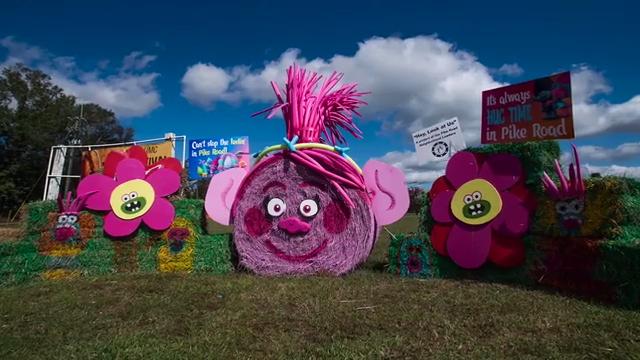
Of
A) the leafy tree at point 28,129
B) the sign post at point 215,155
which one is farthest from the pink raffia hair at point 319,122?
the leafy tree at point 28,129

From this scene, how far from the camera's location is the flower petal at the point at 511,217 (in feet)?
20.6

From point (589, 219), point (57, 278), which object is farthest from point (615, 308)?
point (57, 278)

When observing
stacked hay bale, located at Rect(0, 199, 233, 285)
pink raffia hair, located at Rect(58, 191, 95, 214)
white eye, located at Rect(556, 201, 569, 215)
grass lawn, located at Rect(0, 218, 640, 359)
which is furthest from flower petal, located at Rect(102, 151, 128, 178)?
white eye, located at Rect(556, 201, 569, 215)

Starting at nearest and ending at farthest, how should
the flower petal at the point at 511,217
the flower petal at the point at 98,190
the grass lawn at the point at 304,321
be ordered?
the grass lawn at the point at 304,321 < the flower petal at the point at 511,217 < the flower petal at the point at 98,190

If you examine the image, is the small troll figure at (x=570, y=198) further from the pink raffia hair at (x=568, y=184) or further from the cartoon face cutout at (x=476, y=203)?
the cartoon face cutout at (x=476, y=203)

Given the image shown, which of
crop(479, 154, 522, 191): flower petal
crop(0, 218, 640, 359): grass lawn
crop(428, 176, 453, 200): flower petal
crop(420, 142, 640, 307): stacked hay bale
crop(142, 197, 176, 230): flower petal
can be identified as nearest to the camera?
crop(0, 218, 640, 359): grass lawn

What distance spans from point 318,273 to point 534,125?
12.5 ft

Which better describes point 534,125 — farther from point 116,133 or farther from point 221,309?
point 116,133

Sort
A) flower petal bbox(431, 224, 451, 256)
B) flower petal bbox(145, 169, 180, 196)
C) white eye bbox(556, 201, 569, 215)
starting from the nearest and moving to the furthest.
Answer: white eye bbox(556, 201, 569, 215) < flower petal bbox(431, 224, 451, 256) < flower petal bbox(145, 169, 180, 196)

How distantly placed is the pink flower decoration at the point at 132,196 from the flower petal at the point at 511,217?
191 inches

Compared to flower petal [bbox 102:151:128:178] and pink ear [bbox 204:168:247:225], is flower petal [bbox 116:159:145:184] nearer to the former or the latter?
flower petal [bbox 102:151:128:178]

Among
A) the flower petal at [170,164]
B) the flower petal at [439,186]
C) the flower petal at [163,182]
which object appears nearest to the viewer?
the flower petal at [439,186]

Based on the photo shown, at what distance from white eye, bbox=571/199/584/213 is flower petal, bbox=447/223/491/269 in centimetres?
117

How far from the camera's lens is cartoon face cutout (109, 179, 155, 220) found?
24.5ft
